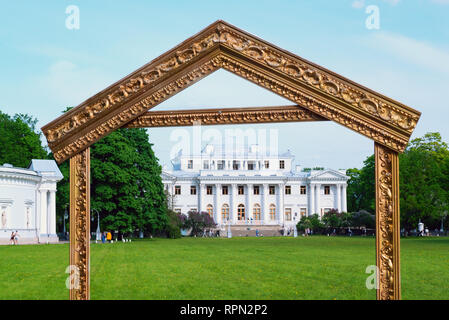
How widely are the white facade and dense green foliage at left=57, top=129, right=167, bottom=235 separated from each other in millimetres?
3412

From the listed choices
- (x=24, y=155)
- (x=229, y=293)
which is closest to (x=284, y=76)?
(x=229, y=293)

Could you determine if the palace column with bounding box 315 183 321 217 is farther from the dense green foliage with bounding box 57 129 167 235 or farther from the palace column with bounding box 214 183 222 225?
the dense green foliage with bounding box 57 129 167 235

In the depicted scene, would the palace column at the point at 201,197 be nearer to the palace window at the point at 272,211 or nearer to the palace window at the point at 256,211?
the palace window at the point at 256,211

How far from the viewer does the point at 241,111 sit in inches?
273

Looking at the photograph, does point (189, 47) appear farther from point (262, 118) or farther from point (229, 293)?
point (229, 293)

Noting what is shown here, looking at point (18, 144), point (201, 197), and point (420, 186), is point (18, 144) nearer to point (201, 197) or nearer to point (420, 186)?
point (201, 197)

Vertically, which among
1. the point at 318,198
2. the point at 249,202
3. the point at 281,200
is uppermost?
the point at 318,198

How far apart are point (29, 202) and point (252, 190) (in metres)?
43.4

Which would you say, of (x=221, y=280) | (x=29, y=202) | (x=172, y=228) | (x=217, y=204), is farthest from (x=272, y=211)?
(x=221, y=280)

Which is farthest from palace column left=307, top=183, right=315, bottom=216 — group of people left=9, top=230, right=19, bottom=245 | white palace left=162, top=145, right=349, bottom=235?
group of people left=9, top=230, right=19, bottom=245

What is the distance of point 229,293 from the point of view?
10.5 m

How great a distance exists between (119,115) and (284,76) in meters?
2.07
